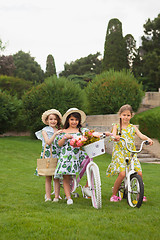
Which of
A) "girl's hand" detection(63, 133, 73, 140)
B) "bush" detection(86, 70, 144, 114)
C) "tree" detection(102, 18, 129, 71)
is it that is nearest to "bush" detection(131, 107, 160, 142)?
"bush" detection(86, 70, 144, 114)

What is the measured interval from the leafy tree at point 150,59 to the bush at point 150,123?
1312cm

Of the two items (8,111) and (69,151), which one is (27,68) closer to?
(8,111)

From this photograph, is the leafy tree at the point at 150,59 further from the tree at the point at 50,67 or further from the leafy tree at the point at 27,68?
the leafy tree at the point at 27,68

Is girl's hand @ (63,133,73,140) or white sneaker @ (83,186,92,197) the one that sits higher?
girl's hand @ (63,133,73,140)

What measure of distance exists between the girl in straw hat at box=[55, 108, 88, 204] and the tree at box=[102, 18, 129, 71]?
934 inches

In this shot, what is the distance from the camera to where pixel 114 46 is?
2862 centimetres

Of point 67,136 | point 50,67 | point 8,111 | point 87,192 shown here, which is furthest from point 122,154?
point 50,67

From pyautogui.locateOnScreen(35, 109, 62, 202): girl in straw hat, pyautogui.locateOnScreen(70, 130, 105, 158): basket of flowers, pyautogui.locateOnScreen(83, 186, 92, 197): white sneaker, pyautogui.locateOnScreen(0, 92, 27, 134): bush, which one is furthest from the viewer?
pyautogui.locateOnScreen(0, 92, 27, 134): bush

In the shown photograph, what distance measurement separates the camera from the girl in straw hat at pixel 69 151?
5.12m

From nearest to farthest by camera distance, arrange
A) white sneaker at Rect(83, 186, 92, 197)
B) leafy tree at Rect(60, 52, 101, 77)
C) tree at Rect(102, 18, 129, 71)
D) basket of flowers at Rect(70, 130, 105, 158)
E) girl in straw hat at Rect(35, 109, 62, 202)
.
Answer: basket of flowers at Rect(70, 130, 105, 158) → white sneaker at Rect(83, 186, 92, 197) → girl in straw hat at Rect(35, 109, 62, 202) → tree at Rect(102, 18, 129, 71) → leafy tree at Rect(60, 52, 101, 77)

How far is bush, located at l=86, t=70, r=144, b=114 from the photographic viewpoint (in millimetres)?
17344

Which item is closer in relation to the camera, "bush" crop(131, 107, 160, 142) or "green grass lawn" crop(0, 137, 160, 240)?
"green grass lawn" crop(0, 137, 160, 240)

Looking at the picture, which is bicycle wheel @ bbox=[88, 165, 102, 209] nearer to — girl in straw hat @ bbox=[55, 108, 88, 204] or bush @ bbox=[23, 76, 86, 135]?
girl in straw hat @ bbox=[55, 108, 88, 204]

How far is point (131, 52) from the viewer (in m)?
34.5
